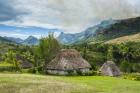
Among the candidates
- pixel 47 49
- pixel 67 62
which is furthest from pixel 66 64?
pixel 47 49

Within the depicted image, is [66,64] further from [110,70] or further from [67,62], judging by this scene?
[110,70]

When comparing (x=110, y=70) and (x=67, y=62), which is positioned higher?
(x=67, y=62)

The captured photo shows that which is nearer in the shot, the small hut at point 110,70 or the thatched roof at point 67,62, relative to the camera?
the thatched roof at point 67,62

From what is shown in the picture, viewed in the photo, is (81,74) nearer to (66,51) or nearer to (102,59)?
(66,51)

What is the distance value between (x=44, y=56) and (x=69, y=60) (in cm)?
1441

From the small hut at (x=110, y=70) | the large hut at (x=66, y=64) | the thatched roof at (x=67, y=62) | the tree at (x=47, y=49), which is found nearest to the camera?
the large hut at (x=66, y=64)

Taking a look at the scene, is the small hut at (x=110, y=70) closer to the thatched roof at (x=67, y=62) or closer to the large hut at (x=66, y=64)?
the large hut at (x=66, y=64)

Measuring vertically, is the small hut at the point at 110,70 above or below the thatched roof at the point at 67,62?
below

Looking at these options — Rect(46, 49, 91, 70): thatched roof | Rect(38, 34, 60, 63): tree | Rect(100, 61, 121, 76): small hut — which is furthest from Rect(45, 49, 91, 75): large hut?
Rect(100, 61, 121, 76): small hut

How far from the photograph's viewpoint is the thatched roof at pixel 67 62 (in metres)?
91.9

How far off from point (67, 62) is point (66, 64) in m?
0.78

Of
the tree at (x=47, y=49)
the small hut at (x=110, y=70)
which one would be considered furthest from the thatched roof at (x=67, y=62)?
the small hut at (x=110, y=70)

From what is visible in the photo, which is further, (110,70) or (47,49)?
(110,70)

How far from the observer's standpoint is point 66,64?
91.9 meters
